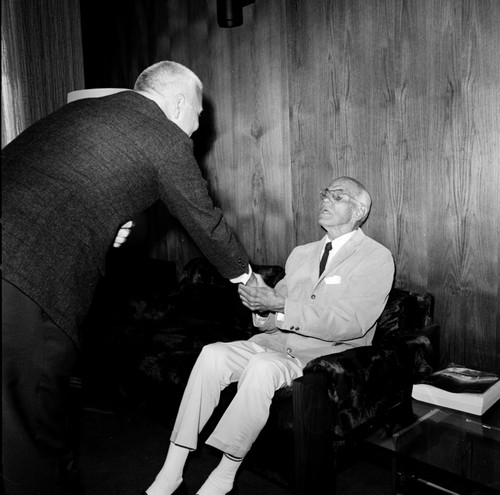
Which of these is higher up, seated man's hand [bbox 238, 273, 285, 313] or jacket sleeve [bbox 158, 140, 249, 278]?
jacket sleeve [bbox 158, 140, 249, 278]

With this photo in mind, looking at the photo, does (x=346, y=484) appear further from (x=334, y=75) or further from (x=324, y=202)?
(x=334, y=75)

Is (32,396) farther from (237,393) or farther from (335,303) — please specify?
(335,303)

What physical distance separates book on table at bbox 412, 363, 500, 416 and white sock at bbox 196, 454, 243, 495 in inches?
32.6

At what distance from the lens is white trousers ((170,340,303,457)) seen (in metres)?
2.16

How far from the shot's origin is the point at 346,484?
2414 millimetres

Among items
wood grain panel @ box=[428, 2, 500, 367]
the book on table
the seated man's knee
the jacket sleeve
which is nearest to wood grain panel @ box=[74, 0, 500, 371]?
wood grain panel @ box=[428, 2, 500, 367]

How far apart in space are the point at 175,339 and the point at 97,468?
0.82 meters

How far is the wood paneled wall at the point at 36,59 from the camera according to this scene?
1.01 m

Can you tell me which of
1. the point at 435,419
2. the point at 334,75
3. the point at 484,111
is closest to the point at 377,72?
the point at 334,75

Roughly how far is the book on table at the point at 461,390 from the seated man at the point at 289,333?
1.15ft

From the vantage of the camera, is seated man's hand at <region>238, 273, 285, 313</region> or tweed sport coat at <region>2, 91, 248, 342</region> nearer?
tweed sport coat at <region>2, 91, 248, 342</region>

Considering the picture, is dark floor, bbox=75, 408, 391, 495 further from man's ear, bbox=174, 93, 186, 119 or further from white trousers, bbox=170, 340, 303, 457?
man's ear, bbox=174, 93, 186, 119

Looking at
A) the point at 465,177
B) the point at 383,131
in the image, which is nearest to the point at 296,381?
the point at 465,177

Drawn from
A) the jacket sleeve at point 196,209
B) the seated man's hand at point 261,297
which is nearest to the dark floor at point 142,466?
the seated man's hand at point 261,297
